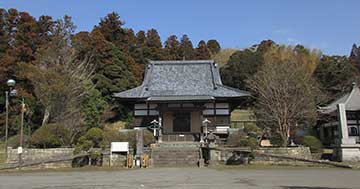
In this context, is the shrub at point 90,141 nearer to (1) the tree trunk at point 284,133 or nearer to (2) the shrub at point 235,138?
(2) the shrub at point 235,138

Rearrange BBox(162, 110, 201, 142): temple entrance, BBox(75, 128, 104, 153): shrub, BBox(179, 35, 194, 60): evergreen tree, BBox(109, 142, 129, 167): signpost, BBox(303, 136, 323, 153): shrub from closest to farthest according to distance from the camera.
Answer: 1. BBox(109, 142, 129, 167): signpost
2. BBox(75, 128, 104, 153): shrub
3. BBox(303, 136, 323, 153): shrub
4. BBox(162, 110, 201, 142): temple entrance
5. BBox(179, 35, 194, 60): evergreen tree

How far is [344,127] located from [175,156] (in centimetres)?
1019

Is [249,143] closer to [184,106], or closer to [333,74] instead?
[184,106]

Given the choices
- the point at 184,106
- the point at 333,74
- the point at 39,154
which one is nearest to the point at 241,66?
the point at 333,74

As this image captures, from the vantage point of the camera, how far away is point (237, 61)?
58.5 meters

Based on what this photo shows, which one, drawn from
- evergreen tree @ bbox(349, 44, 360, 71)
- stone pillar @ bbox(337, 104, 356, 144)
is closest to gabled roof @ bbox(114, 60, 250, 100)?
stone pillar @ bbox(337, 104, 356, 144)

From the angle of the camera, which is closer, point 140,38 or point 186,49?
point 140,38

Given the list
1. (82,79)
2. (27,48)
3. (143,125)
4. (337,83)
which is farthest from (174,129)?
(337,83)

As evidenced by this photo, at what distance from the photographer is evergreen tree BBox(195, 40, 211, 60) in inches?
2529

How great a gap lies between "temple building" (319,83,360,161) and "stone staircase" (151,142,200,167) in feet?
28.4

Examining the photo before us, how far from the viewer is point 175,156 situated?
21.4 meters

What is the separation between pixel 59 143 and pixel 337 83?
37725 millimetres

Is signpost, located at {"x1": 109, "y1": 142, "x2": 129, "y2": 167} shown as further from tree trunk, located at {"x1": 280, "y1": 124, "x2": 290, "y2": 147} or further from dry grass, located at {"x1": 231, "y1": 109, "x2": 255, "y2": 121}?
dry grass, located at {"x1": 231, "y1": 109, "x2": 255, "y2": 121}

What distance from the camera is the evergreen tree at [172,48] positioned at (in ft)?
200
